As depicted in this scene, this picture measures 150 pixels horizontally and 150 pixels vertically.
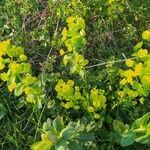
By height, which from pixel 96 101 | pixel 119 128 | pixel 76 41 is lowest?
pixel 119 128

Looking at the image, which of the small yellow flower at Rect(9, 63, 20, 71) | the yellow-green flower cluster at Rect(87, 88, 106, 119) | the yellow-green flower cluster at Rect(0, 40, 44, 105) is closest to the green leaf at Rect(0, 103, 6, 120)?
the yellow-green flower cluster at Rect(0, 40, 44, 105)

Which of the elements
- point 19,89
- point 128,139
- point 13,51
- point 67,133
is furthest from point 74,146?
point 13,51

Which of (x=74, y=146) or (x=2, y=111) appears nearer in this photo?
(x=74, y=146)

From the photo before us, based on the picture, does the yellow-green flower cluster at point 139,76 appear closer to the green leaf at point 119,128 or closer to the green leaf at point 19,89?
the green leaf at point 119,128

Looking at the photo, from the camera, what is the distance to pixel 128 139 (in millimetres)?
1950

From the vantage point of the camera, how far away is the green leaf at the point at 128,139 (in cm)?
195

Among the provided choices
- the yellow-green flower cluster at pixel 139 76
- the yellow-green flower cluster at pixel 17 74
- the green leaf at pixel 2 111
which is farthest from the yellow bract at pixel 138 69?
the green leaf at pixel 2 111

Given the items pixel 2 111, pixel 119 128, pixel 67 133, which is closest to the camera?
pixel 67 133

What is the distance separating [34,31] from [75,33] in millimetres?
642

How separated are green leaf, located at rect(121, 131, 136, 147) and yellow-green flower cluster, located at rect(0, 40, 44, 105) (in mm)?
441

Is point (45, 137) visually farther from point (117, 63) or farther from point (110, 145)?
point (117, 63)

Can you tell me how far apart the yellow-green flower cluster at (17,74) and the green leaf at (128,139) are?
0.44m

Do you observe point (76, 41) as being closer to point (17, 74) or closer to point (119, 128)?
point (17, 74)

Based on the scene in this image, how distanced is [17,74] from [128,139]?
0.55 m
